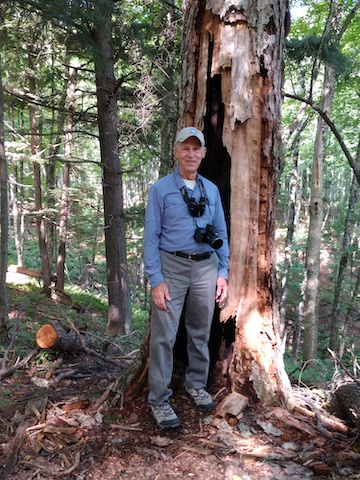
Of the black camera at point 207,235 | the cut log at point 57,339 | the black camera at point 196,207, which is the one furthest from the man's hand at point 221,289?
the cut log at point 57,339

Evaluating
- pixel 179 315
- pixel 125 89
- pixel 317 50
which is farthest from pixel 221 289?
pixel 125 89

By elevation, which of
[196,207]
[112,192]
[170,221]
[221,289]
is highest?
[112,192]

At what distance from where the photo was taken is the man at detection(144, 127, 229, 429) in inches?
115

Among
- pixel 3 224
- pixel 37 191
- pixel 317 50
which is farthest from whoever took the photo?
pixel 37 191

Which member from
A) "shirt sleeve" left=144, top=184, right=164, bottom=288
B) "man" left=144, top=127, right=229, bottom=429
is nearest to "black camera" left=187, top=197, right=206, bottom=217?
"man" left=144, top=127, right=229, bottom=429

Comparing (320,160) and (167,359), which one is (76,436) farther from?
(320,160)

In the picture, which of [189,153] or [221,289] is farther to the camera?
[221,289]

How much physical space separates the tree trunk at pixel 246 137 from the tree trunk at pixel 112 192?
15.6ft

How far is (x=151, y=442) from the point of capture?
281 centimetres

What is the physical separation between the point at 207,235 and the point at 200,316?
2.41 ft

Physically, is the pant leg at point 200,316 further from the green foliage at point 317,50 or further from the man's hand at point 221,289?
the green foliage at point 317,50

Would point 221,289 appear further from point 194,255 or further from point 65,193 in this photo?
point 65,193

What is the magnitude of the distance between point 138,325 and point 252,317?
854 centimetres

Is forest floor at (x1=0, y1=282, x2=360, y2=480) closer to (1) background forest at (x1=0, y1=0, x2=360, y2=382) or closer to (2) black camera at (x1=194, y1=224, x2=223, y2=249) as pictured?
(2) black camera at (x1=194, y1=224, x2=223, y2=249)
